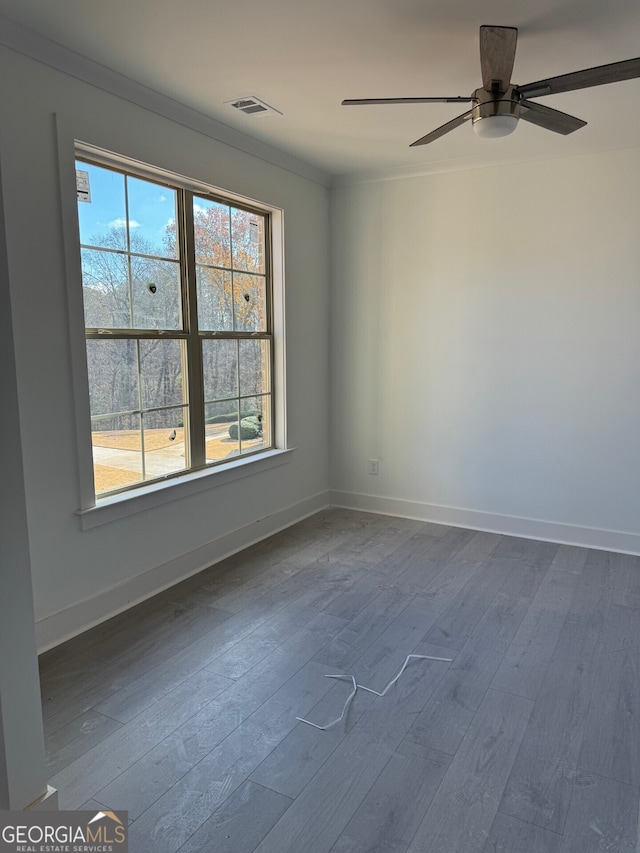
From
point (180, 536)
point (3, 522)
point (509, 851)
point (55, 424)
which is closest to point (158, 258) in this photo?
point (55, 424)

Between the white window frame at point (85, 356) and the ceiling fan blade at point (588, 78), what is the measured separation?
182 centimetres

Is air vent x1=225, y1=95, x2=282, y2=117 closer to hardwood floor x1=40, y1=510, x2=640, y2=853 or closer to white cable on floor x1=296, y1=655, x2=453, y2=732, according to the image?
hardwood floor x1=40, y1=510, x2=640, y2=853

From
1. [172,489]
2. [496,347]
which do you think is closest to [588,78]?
[496,347]

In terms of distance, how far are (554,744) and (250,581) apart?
5.83 feet

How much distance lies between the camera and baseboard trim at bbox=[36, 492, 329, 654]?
2.59 m

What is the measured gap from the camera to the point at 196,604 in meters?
2.99

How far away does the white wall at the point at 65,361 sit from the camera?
2324 millimetres

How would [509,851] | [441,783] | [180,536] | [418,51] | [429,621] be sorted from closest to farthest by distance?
[509,851], [441,783], [418,51], [429,621], [180,536]

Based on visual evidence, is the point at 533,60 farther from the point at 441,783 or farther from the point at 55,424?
the point at 441,783

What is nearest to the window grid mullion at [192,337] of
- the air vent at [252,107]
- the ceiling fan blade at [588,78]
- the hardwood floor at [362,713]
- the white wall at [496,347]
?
the air vent at [252,107]

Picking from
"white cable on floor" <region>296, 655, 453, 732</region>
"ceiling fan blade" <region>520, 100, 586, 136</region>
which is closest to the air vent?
"ceiling fan blade" <region>520, 100, 586, 136</region>

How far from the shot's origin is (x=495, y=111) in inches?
86.4

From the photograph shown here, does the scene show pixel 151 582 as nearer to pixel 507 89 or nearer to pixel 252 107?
pixel 252 107

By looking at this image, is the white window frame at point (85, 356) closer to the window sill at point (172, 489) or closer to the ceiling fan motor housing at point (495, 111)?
the window sill at point (172, 489)
